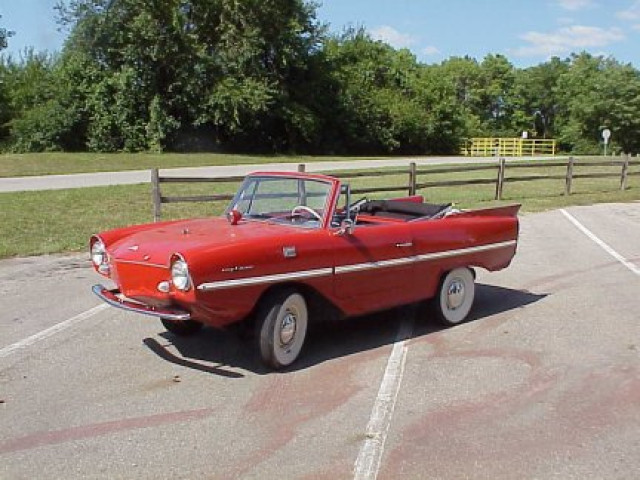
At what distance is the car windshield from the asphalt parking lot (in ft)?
3.47

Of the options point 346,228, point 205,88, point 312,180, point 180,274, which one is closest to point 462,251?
point 346,228

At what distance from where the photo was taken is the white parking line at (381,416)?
3865mm

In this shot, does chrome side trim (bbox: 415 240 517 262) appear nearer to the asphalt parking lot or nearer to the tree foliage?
the asphalt parking lot

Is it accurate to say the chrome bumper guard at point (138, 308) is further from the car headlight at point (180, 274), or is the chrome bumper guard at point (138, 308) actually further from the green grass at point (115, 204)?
the green grass at point (115, 204)

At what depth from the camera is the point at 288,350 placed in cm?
545

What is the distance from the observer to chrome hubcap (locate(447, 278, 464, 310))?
684 cm

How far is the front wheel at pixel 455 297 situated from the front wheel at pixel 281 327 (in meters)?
1.69

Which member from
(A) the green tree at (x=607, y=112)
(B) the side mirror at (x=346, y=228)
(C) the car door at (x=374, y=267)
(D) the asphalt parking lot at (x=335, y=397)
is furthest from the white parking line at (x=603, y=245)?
(A) the green tree at (x=607, y=112)

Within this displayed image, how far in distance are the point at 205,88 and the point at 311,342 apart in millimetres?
35714

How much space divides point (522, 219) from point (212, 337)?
11045 mm

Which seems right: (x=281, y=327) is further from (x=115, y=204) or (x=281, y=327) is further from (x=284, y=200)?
(x=115, y=204)

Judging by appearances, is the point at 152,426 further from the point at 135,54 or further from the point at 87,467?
the point at 135,54

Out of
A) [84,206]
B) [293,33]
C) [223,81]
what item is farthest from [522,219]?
[293,33]

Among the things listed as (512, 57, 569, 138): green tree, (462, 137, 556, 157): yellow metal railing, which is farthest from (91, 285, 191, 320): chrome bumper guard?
(512, 57, 569, 138): green tree
